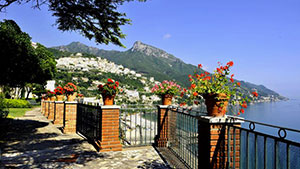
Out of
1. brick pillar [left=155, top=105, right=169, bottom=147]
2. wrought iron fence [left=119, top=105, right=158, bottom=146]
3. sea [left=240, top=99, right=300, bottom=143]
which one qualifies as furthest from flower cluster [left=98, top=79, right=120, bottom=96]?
sea [left=240, top=99, right=300, bottom=143]

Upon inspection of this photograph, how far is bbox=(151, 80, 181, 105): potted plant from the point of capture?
6.00 meters

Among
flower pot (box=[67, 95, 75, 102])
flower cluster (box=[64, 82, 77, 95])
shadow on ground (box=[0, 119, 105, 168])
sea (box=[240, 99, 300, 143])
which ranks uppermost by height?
flower cluster (box=[64, 82, 77, 95])

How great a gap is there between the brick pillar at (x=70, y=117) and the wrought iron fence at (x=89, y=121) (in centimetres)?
26

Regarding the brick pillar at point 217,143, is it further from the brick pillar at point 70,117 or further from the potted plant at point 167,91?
the brick pillar at point 70,117

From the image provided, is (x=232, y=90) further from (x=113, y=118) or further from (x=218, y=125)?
(x=113, y=118)

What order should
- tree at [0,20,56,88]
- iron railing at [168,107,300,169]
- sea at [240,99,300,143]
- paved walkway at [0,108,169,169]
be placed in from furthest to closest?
1. sea at [240,99,300,143]
2. tree at [0,20,56,88]
3. paved walkway at [0,108,169,169]
4. iron railing at [168,107,300,169]

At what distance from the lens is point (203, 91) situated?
325cm

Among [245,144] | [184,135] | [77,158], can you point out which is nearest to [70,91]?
[77,158]

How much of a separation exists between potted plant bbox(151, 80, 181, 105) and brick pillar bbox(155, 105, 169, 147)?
231mm

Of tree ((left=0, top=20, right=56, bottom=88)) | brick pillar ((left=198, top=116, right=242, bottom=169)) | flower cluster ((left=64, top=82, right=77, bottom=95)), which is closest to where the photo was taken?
brick pillar ((left=198, top=116, right=242, bottom=169))

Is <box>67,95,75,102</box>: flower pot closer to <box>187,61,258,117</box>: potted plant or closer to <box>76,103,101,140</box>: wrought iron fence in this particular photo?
<box>76,103,101,140</box>: wrought iron fence

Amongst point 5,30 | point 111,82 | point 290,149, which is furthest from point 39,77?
point 290,149

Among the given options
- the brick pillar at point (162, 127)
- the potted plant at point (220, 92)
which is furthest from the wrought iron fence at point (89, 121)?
the potted plant at point (220, 92)

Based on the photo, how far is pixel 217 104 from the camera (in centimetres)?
313
